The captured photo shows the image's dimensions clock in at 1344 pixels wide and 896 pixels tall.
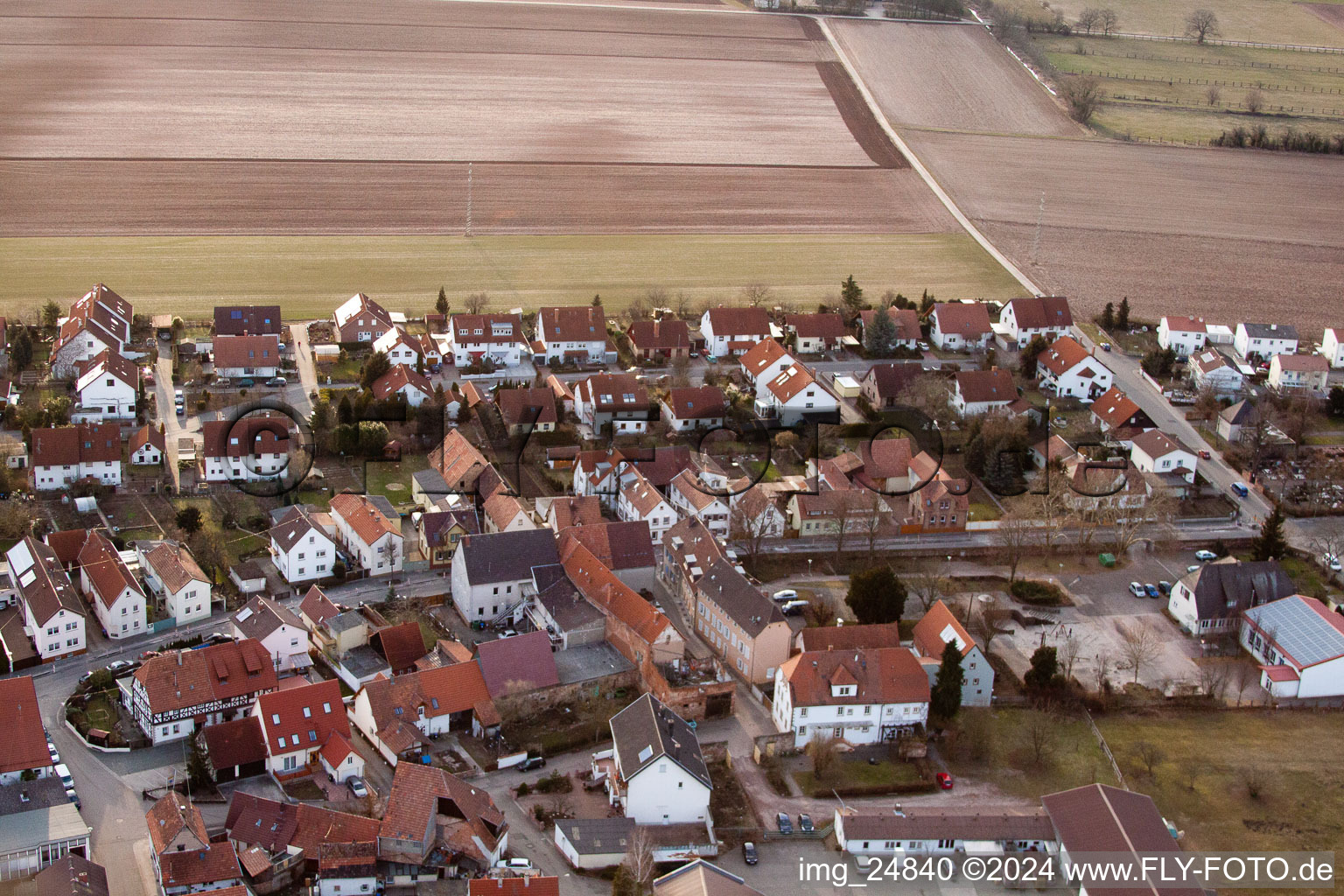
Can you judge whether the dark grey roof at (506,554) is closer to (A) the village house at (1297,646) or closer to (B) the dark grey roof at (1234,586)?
(B) the dark grey roof at (1234,586)

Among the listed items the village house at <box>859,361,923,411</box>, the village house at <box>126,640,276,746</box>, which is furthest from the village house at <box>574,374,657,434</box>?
the village house at <box>126,640,276,746</box>

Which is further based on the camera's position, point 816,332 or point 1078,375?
point 816,332

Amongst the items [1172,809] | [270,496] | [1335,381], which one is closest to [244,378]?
[270,496]

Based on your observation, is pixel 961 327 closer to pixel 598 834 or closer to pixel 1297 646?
pixel 1297 646

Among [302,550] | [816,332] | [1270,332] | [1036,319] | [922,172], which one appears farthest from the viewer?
[922,172]

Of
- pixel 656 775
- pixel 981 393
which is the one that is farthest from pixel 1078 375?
pixel 656 775

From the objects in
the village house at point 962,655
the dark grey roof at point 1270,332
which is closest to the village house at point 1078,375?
the dark grey roof at point 1270,332
